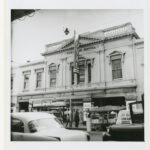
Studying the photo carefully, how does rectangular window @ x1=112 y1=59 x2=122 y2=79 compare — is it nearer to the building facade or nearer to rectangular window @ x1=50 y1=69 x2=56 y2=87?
the building facade

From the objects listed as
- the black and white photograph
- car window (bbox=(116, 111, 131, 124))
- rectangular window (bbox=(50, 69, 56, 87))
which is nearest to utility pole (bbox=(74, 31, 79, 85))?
the black and white photograph

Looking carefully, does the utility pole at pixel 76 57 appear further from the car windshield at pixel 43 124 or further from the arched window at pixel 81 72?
the car windshield at pixel 43 124

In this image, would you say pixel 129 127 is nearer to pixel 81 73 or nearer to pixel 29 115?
pixel 81 73

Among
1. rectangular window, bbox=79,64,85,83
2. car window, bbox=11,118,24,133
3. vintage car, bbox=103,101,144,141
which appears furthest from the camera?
rectangular window, bbox=79,64,85,83

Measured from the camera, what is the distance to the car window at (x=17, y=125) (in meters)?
3.23

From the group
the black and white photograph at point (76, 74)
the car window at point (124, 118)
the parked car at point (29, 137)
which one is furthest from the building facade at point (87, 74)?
the parked car at point (29, 137)

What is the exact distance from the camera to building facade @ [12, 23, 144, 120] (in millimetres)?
3355

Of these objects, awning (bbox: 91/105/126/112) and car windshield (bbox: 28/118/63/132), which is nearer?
car windshield (bbox: 28/118/63/132)

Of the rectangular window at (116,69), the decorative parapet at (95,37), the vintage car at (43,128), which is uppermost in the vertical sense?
the decorative parapet at (95,37)

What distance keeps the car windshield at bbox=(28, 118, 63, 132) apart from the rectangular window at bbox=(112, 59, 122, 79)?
34.8 inches

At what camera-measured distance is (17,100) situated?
11.0ft

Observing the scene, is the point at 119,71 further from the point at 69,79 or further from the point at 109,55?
the point at 69,79

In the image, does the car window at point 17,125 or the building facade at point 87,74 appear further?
the building facade at point 87,74
